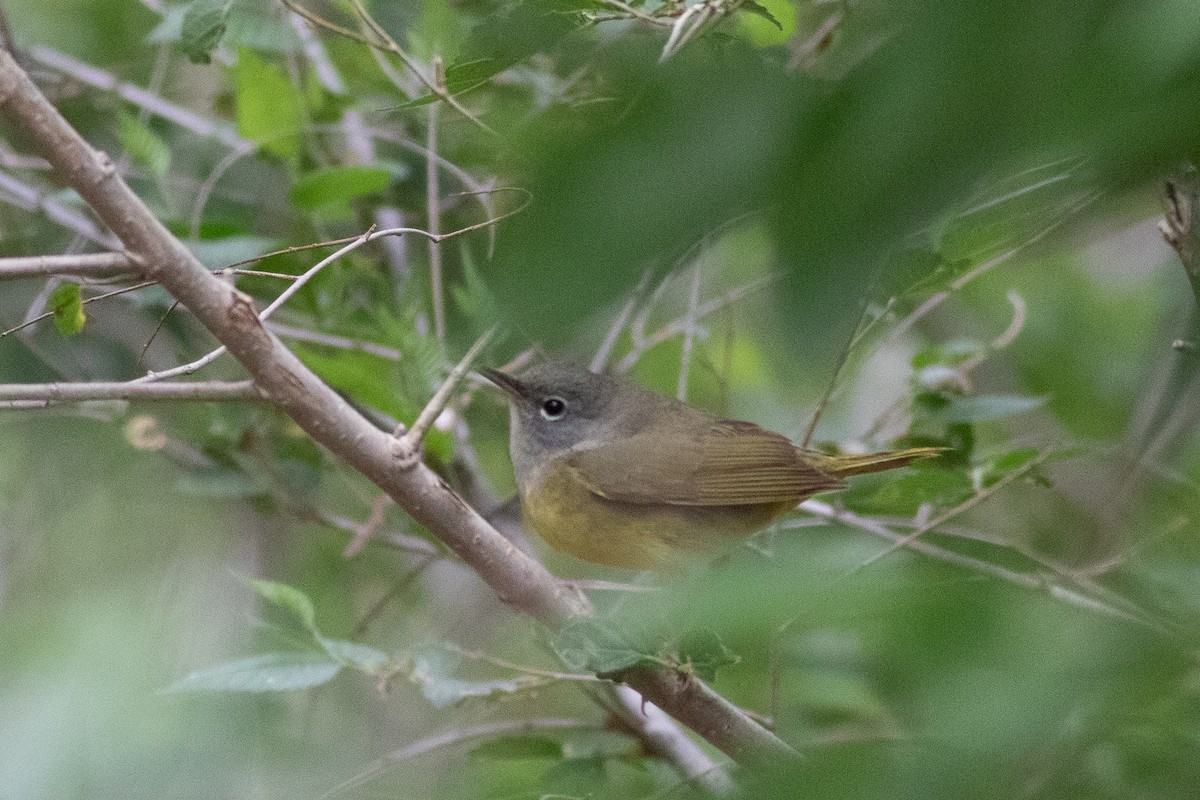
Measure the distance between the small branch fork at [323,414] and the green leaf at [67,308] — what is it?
230mm

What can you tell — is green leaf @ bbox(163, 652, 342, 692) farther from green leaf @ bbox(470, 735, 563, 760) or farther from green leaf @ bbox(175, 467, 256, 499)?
green leaf @ bbox(175, 467, 256, 499)

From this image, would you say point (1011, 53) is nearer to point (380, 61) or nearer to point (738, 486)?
point (738, 486)


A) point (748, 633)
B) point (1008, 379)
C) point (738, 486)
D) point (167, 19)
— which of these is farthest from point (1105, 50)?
point (1008, 379)

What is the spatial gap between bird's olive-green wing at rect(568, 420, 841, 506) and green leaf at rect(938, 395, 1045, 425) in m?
0.33

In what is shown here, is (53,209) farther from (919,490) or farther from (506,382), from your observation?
(919,490)

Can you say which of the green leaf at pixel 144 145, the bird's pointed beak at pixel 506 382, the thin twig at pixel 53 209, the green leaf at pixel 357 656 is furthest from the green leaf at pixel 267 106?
the green leaf at pixel 357 656

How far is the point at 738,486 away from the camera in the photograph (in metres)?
2.38

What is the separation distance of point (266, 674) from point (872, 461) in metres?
1.19

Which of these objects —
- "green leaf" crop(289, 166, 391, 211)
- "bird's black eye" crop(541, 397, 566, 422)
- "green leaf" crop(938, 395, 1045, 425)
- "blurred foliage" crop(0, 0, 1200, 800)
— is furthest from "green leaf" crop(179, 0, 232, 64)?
"green leaf" crop(938, 395, 1045, 425)

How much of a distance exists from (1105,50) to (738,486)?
6.41 ft

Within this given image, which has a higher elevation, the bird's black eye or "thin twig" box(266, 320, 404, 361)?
"thin twig" box(266, 320, 404, 361)

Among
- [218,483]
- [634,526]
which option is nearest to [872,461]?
[634,526]

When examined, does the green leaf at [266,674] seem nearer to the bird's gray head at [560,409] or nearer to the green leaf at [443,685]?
the green leaf at [443,685]

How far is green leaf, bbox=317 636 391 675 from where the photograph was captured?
2049 mm
